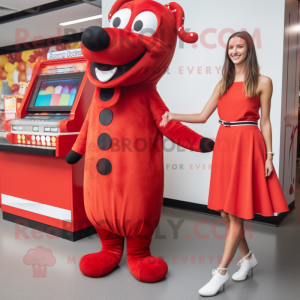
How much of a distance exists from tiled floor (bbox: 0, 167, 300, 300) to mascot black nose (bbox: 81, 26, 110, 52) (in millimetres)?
1423

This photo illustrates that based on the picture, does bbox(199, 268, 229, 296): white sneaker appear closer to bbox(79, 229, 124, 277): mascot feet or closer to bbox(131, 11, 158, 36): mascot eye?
bbox(79, 229, 124, 277): mascot feet

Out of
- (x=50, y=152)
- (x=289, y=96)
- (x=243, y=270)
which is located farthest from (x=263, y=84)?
(x=289, y=96)

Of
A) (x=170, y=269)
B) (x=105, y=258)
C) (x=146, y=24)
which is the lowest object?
(x=170, y=269)

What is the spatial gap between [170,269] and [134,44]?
1.50m

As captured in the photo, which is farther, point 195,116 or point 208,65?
Result: point 208,65

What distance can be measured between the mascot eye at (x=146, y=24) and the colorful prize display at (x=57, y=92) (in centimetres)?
101

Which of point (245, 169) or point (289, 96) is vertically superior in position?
point (289, 96)

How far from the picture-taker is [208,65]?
331 cm

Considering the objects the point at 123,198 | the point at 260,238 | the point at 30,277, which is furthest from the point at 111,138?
the point at 260,238

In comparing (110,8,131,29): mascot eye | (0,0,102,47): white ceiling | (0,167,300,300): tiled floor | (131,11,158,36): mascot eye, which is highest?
(0,0,102,47): white ceiling

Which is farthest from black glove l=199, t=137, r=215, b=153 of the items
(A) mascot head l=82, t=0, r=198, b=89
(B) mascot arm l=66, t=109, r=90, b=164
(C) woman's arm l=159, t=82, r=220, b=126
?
(B) mascot arm l=66, t=109, r=90, b=164

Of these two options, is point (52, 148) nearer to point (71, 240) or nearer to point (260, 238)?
point (71, 240)

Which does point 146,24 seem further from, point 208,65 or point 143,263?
point 208,65

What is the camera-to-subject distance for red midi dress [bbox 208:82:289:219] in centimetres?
172
